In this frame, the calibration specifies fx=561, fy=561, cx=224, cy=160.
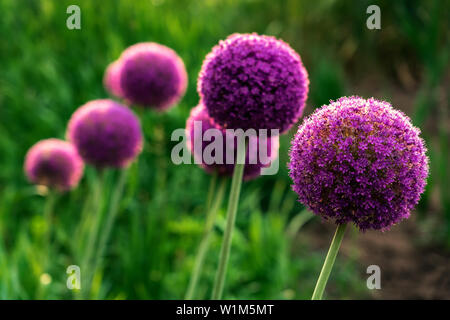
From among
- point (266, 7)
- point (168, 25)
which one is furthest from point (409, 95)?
point (168, 25)

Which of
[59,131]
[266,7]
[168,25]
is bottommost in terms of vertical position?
[59,131]

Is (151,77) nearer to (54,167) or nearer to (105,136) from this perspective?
(105,136)

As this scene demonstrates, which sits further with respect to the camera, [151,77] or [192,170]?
[192,170]

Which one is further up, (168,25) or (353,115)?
(168,25)

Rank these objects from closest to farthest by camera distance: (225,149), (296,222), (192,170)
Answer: (225,149), (296,222), (192,170)

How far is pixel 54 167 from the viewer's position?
94.8 inches

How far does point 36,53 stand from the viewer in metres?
4.42

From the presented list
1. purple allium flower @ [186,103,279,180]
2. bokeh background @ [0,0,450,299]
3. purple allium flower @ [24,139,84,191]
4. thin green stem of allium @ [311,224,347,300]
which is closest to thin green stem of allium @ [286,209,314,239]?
bokeh background @ [0,0,450,299]

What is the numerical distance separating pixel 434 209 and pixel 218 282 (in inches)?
116

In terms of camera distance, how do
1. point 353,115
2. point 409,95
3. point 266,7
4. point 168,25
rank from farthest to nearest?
1. point 266,7
2. point 409,95
3. point 168,25
4. point 353,115

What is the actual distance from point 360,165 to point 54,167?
1.70 meters

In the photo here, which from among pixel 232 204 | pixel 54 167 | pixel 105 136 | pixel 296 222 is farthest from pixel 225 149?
pixel 296 222

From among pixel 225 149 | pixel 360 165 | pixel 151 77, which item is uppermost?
pixel 151 77
